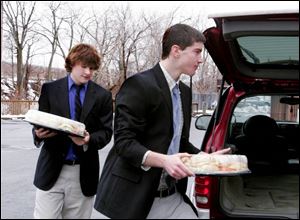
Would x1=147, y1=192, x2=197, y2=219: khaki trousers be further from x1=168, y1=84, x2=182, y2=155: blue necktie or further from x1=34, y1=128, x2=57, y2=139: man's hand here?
x1=34, y1=128, x2=57, y2=139: man's hand

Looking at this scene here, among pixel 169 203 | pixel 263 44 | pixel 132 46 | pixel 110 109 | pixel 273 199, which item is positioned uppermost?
pixel 132 46

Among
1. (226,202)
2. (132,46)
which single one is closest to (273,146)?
(226,202)

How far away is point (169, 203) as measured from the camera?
6.44 ft

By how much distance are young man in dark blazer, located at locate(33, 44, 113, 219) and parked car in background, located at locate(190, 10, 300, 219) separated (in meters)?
0.53

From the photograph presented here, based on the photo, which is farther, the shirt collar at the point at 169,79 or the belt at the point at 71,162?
the belt at the point at 71,162

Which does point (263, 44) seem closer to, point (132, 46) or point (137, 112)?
point (137, 112)

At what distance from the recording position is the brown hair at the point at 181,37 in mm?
1860

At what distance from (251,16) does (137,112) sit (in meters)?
0.58

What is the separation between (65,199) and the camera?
224 centimetres

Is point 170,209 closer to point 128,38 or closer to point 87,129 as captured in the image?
point 87,129

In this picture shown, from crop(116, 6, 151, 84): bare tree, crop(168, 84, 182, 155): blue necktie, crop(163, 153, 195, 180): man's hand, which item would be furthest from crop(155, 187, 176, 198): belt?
crop(116, 6, 151, 84): bare tree

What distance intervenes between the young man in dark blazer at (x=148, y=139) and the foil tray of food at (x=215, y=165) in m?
0.03

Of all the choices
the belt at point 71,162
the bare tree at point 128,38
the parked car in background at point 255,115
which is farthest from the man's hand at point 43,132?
the bare tree at point 128,38

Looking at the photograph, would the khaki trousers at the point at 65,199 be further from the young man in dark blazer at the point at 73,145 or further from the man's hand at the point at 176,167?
the man's hand at the point at 176,167
